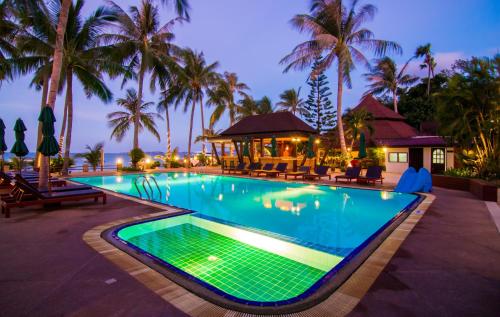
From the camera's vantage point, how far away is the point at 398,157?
17.5 m

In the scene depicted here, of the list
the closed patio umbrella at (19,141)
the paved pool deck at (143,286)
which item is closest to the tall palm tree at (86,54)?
the closed patio umbrella at (19,141)

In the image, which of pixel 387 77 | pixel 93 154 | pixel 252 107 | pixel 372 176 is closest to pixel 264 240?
pixel 372 176

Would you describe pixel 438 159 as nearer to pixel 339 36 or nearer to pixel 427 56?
pixel 339 36

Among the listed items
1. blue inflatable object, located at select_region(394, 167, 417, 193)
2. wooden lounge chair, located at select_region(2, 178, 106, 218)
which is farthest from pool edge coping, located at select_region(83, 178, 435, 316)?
blue inflatable object, located at select_region(394, 167, 417, 193)

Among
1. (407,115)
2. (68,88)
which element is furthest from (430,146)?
(68,88)

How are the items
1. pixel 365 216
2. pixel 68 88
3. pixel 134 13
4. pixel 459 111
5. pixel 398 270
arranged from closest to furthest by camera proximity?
pixel 398 270, pixel 365 216, pixel 459 111, pixel 68 88, pixel 134 13

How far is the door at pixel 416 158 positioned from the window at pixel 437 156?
0.64 m

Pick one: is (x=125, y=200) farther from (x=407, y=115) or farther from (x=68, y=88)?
(x=407, y=115)

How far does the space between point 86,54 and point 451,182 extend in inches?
795

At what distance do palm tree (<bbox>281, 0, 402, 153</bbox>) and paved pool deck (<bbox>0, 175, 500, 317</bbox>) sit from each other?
13.6 m

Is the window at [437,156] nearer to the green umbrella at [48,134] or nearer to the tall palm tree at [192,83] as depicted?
the tall palm tree at [192,83]

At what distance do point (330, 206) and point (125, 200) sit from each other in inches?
258

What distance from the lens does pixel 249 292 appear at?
3174 millimetres

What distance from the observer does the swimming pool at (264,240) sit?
3328 mm
